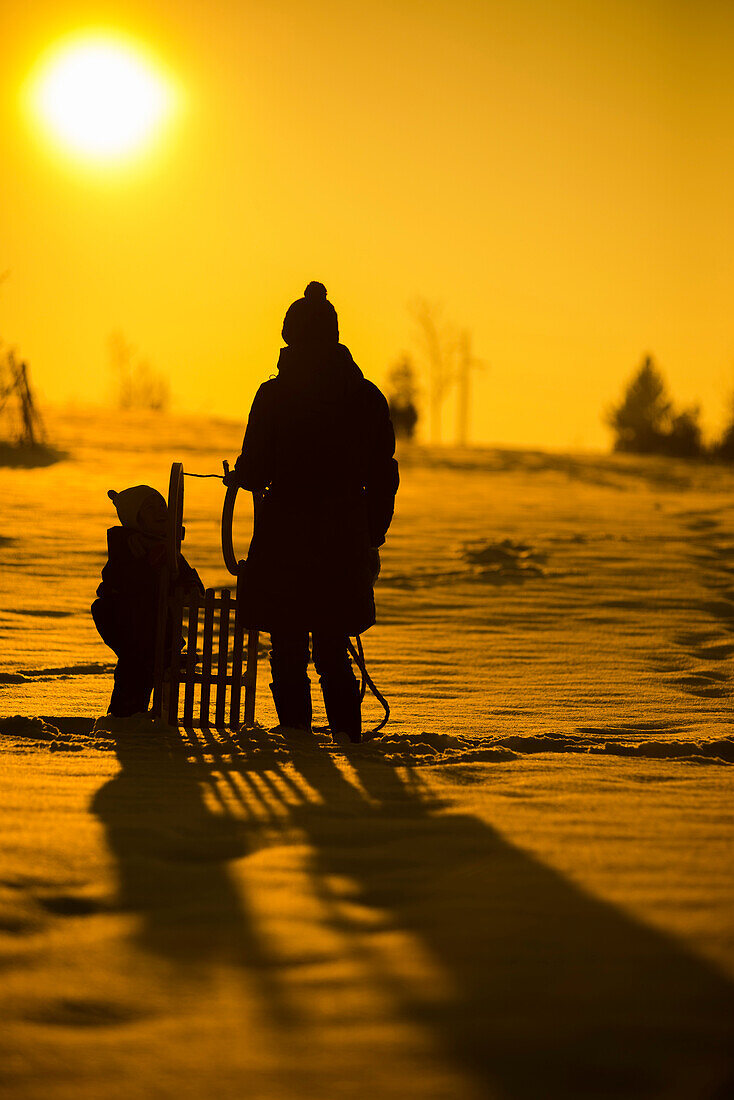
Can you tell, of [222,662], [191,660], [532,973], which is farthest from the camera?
[222,662]

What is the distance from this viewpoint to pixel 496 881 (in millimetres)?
3551

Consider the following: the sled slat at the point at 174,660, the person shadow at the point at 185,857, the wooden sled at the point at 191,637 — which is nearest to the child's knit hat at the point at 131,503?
the wooden sled at the point at 191,637

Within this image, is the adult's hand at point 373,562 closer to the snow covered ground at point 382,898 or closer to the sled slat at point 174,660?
the snow covered ground at point 382,898

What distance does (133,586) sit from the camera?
6051mm

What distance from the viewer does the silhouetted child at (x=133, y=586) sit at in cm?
603

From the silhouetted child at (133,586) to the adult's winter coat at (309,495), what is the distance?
44cm

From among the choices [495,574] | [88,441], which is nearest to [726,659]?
[495,574]

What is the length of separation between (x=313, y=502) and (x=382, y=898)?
262 cm

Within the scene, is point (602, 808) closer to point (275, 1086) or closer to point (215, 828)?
point (215, 828)

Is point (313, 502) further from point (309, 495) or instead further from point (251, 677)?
point (251, 677)

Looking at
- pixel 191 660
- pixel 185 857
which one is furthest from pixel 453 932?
pixel 191 660

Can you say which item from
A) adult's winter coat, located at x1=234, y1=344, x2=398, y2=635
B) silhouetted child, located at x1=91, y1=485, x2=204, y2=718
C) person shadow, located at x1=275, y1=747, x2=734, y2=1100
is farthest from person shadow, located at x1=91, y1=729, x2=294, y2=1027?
adult's winter coat, located at x1=234, y1=344, x2=398, y2=635

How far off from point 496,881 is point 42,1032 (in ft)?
4.37

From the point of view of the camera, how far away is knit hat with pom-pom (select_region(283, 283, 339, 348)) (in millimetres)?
5840
